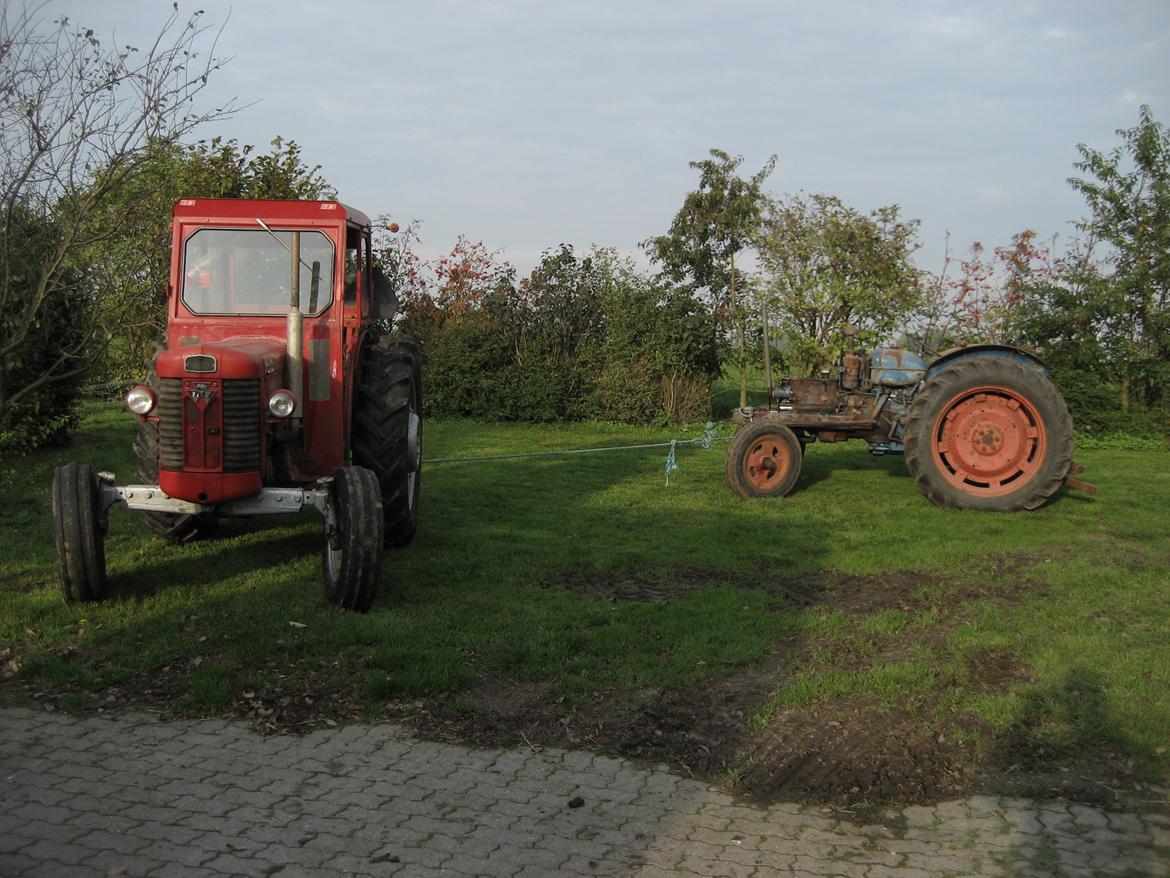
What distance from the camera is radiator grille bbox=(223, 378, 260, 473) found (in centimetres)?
590

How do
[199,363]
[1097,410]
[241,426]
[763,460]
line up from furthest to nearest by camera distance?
[1097,410] < [763,460] < [241,426] < [199,363]

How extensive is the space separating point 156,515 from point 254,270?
183 centimetres

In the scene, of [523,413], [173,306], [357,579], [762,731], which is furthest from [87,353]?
[523,413]

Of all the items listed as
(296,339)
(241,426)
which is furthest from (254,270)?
(241,426)

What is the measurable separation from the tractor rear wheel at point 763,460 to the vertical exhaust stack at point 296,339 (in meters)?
4.82

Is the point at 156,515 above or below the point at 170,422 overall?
below

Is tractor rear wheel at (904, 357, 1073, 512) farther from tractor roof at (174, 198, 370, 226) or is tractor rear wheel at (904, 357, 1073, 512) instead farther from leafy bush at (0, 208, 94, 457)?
leafy bush at (0, 208, 94, 457)

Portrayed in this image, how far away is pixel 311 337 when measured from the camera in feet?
22.9

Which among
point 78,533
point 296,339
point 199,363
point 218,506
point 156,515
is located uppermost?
point 296,339

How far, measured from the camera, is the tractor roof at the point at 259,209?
7062mm

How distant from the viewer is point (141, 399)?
600cm

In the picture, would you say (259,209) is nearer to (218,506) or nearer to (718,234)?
(218,506)

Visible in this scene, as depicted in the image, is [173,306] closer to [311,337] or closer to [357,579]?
[311,337]

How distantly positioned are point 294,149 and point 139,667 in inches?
390
